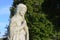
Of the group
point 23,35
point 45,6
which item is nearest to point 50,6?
point 45,6

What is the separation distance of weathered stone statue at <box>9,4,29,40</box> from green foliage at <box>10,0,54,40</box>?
11.6 m

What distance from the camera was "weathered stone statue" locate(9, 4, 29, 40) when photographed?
27.9 ft

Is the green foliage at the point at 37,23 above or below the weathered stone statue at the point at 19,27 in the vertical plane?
below

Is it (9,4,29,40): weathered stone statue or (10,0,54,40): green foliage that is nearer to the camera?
(9,4,29,40): weathered stone statue

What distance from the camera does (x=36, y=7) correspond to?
21672 millimetres

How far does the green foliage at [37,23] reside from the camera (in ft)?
67.0

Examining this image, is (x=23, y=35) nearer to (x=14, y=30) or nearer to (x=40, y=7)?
(x=14, y=30)

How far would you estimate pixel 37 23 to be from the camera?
Result: 67.6 feet

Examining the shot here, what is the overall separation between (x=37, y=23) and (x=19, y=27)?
39.6 ft

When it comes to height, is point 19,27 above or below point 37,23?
above

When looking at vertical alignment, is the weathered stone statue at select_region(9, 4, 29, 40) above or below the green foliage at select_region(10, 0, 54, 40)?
above

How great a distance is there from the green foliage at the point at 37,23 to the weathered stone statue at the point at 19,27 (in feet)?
38.2

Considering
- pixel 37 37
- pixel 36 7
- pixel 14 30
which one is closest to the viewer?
pixel 14 30

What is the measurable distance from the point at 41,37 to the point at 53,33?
1170 millimetres
